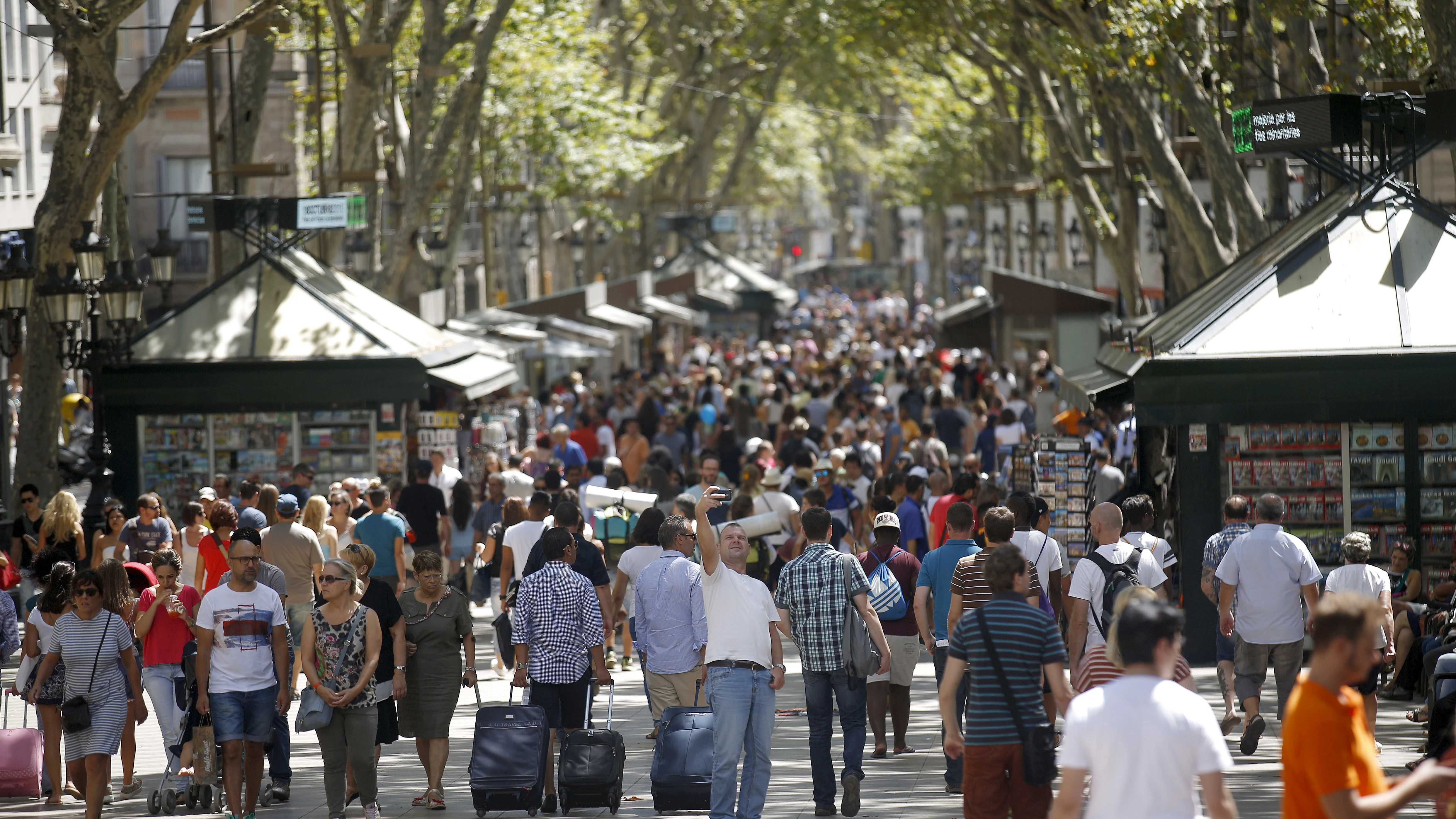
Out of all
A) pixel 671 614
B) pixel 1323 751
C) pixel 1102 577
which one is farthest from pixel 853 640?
pixel 1323 751

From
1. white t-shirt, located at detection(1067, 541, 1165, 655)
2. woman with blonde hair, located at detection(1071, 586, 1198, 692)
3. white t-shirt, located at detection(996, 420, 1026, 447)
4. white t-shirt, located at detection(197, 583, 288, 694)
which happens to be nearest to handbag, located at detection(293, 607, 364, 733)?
white t-shirt, located at detection(197, 583, 288, 694)

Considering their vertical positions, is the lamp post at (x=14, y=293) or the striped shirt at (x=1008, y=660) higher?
the lamp post at (x=14, y=293)

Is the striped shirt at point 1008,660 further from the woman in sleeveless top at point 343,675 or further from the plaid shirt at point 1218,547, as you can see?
the plaid shirt at point 1218,547

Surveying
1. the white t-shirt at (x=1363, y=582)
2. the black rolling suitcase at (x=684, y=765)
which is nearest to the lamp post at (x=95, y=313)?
the black rolling suitcase at (x=684, y=765)

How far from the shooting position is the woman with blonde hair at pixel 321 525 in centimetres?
1238

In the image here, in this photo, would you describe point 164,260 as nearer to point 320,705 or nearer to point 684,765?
point 320,705

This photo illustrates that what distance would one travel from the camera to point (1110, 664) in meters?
7.56

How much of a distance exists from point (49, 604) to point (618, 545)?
521 cm

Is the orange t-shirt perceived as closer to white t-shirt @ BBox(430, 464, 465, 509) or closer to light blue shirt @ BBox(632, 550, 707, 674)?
light blue shirt @ BBox(632, 550, 707, 674)

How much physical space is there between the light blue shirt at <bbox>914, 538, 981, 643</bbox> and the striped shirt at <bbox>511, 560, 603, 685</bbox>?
1.79m

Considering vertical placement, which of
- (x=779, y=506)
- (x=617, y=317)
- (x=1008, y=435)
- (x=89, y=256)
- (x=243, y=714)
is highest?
(x=617, y=317)

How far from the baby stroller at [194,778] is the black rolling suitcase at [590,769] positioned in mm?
1529

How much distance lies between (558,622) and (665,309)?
29.9m

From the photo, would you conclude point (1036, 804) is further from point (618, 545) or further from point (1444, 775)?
point (618, 545)
